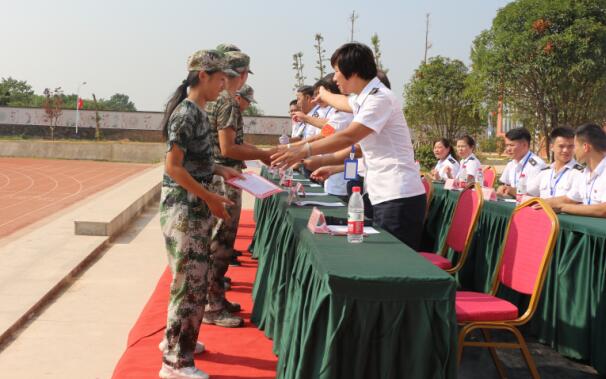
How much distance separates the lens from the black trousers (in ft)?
9.00

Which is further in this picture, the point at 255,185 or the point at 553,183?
the point at 553,183

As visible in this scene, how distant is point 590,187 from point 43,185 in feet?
47.6

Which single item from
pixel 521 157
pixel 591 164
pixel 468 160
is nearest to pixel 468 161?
pixel 468 160

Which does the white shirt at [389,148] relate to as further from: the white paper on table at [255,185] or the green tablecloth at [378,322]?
the green tablecloth at [378,322]

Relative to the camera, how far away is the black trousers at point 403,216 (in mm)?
2742

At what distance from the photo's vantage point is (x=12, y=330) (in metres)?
3.54

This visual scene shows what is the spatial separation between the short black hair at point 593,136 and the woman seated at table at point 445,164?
2.81 meters

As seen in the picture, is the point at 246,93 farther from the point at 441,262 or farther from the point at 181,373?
the point at 181,373

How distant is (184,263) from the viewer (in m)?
2.60

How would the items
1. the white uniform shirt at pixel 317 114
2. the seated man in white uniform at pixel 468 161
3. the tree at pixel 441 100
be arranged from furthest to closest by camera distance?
1. the tree at pixel 441 100
2. the seated man in white uniform at pixel 468 161
3. the white uniform shirt at pixel 317 114

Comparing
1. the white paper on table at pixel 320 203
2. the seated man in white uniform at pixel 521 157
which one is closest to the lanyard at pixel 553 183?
the seated man in white uniform at pixel 521 157

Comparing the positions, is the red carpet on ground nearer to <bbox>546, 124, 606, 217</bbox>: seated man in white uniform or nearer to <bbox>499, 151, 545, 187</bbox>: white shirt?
<bbox>546, 124, 606, 217</bbox>: seated man in white uniform

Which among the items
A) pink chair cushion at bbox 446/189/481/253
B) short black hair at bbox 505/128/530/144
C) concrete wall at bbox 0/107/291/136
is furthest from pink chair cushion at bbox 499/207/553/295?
concrete wall at bbox 0/107/291/136

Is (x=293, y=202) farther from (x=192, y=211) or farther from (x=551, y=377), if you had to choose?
(x=551, y=377)
